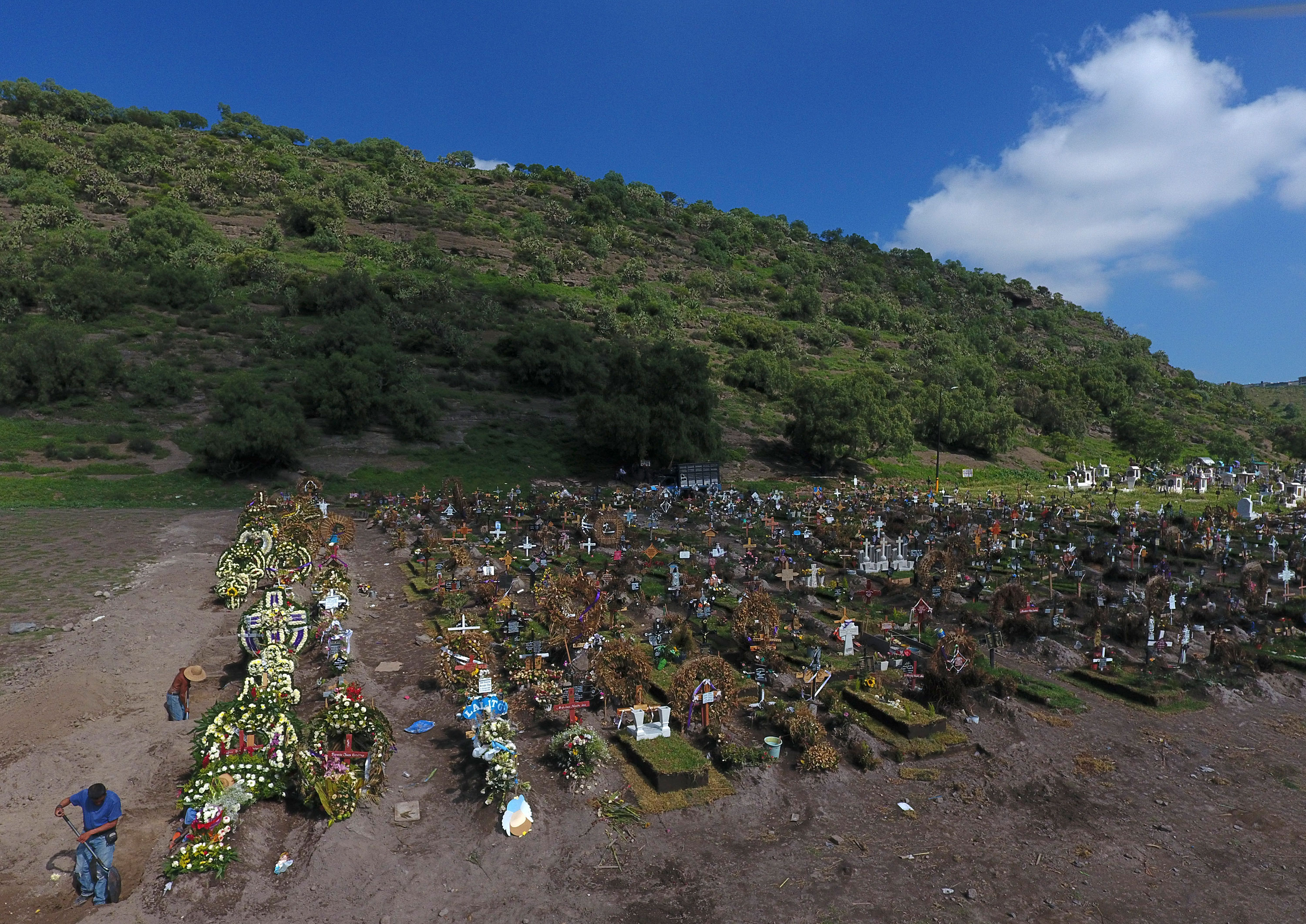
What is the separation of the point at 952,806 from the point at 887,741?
187 cm

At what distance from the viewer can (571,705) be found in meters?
13.5

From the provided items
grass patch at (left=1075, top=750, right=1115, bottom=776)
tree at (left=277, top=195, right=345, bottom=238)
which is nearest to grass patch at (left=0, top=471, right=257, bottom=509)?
grass patch at (left=1075, top=750, right=1115, bottom=776)

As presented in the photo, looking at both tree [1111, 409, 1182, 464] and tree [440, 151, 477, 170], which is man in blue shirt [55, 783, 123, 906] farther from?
tree [440, 151, 477, 170]

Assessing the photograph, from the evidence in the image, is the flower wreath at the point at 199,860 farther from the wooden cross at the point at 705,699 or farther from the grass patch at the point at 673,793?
the wooden cross at the point at 705,699

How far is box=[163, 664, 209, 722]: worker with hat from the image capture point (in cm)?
1278

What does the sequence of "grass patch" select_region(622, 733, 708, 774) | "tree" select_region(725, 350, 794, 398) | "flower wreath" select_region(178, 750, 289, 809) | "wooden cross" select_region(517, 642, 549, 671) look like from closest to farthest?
"flower wreath" select_region(178, 750, 289, 809)
"grass patch" select_region(622, 733, 708, 774)
"wooden cross" select_region(517, 642, 549, 671)
"tree" select_region(725, 350, 794, 398)

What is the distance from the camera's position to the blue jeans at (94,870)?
8258mm

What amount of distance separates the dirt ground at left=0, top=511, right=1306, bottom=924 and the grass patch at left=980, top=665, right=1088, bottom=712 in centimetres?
49

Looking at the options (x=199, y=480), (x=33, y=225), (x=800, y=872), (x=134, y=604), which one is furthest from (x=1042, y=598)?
(x=33, y=225)

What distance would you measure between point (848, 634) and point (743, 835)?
7.69 m

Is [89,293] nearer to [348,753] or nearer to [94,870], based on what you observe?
[348,753]

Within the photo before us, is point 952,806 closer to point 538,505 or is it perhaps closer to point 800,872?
point 800,872

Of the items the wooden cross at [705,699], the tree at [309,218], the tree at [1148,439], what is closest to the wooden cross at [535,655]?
the wooden cross at [705,699]

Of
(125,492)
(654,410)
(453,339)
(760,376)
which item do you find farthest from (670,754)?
(760,376)
